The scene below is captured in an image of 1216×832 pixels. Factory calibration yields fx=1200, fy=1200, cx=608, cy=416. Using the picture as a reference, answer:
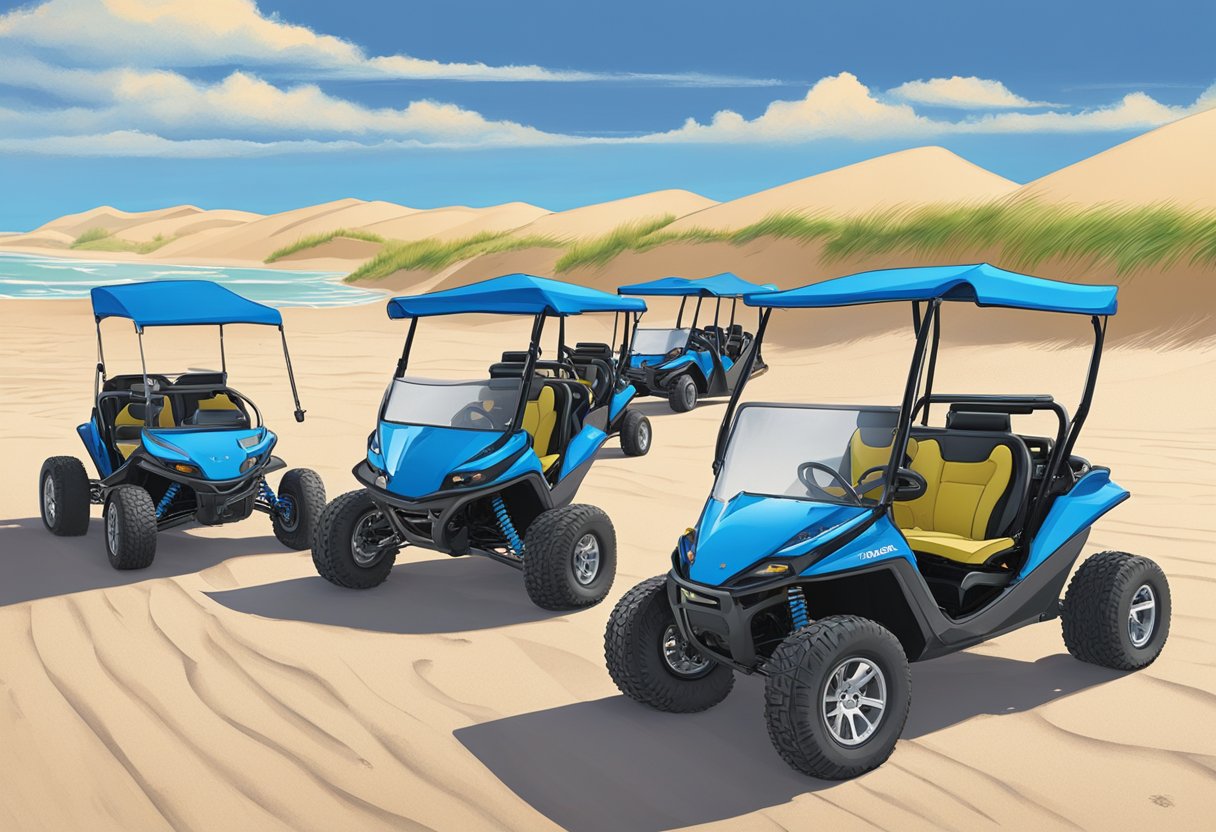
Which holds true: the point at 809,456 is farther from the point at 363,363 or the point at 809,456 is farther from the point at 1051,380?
the point at 363,363

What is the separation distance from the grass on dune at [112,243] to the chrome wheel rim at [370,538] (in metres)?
134

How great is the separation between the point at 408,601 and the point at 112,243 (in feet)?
462

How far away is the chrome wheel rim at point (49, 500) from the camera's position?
310 inches

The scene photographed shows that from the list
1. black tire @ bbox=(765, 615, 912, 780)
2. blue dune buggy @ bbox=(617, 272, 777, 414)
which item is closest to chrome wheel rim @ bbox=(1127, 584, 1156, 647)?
black tire @ bbox=(765, 615, 912, 780)

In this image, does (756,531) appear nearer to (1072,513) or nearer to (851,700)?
(851,700)

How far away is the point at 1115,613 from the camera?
493 cm

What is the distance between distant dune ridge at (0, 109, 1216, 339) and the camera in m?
24.5

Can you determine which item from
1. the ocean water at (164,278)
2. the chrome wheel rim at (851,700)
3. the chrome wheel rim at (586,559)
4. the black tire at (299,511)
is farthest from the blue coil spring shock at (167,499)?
the ocean water at (164,278)

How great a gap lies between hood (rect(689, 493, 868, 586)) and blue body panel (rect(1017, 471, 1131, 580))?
106 centimetres

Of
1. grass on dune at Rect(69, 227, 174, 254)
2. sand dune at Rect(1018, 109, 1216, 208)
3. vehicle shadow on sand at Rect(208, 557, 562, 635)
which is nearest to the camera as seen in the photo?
vehicle shadow on sand at Rect(208, 557, 562, 635)

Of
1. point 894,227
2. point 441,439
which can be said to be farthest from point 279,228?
point 441,439

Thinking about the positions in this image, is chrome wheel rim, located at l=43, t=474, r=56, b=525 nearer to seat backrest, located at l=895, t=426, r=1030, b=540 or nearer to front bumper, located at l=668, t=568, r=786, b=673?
front bumper, located at l=668, t=568, r=786, b=673

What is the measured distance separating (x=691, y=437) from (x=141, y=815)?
390 inches

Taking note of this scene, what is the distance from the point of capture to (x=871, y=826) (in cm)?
363
